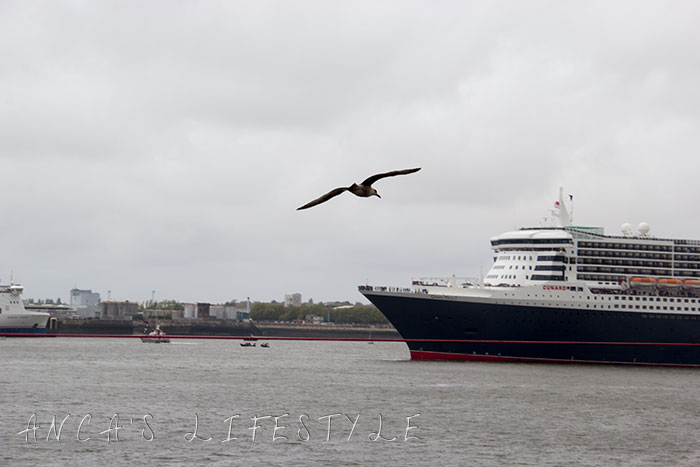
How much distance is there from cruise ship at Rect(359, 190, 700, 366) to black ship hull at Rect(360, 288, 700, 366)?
0.21 feet

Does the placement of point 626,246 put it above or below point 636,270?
above

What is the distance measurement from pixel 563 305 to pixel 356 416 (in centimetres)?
2774

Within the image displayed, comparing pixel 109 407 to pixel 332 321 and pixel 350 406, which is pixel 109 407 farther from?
pixel 332 321

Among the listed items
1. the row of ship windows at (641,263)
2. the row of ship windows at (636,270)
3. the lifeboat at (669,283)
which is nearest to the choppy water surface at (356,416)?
the lifeboat at (669,283)

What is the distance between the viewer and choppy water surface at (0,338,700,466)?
28797mm

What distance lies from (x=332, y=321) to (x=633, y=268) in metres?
133

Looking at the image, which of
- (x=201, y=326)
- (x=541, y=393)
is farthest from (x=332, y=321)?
(x=541, y=393)

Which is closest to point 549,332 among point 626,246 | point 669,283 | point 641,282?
point 641,282

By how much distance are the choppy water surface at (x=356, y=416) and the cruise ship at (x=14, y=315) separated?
56.5 meters

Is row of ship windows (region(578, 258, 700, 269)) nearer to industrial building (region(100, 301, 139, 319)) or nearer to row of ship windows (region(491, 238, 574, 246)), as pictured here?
row of ship windows (region(491, 238, 574, 246))

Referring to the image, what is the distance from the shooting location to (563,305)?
200 ft

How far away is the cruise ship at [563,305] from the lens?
200ft

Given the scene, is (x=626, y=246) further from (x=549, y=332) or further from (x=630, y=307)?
(x=549, y=332)

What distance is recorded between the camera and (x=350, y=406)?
40.0 metres
